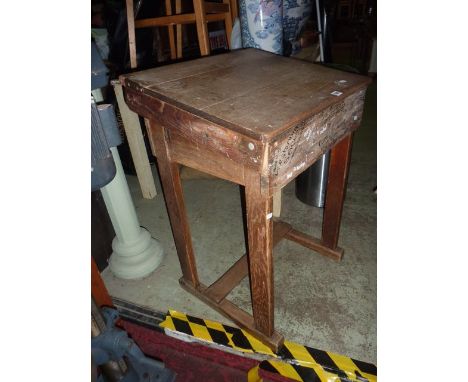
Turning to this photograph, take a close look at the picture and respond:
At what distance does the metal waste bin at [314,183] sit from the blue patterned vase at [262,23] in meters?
0.70

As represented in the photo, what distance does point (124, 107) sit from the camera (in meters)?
1.92

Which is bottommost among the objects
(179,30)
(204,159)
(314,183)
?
(314,183)

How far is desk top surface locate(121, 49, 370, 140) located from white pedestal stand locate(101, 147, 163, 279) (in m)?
0.57

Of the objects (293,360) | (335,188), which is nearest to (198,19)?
(335,188)

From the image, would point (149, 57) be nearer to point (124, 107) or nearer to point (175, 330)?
point (124, 107)

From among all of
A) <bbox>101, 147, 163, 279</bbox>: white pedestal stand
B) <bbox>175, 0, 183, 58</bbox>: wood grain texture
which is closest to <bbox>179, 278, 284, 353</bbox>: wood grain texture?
<bbox>101, 147, 163, 279</bbox>: white pedestal stand

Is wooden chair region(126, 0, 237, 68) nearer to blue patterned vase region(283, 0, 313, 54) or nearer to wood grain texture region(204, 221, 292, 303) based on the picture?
blue patterned vase region(283, 0, 313, 54)

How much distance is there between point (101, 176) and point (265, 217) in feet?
1.62

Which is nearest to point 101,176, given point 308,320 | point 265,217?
point 265,217

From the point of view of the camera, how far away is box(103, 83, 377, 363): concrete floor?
1.31 meters

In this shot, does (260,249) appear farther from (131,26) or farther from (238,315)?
(131,26)

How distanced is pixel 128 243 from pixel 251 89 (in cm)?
99

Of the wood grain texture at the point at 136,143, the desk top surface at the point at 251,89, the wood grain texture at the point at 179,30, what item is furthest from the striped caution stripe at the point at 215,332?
the wood grain texture at the point at 179,30

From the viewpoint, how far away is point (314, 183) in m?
1.98
